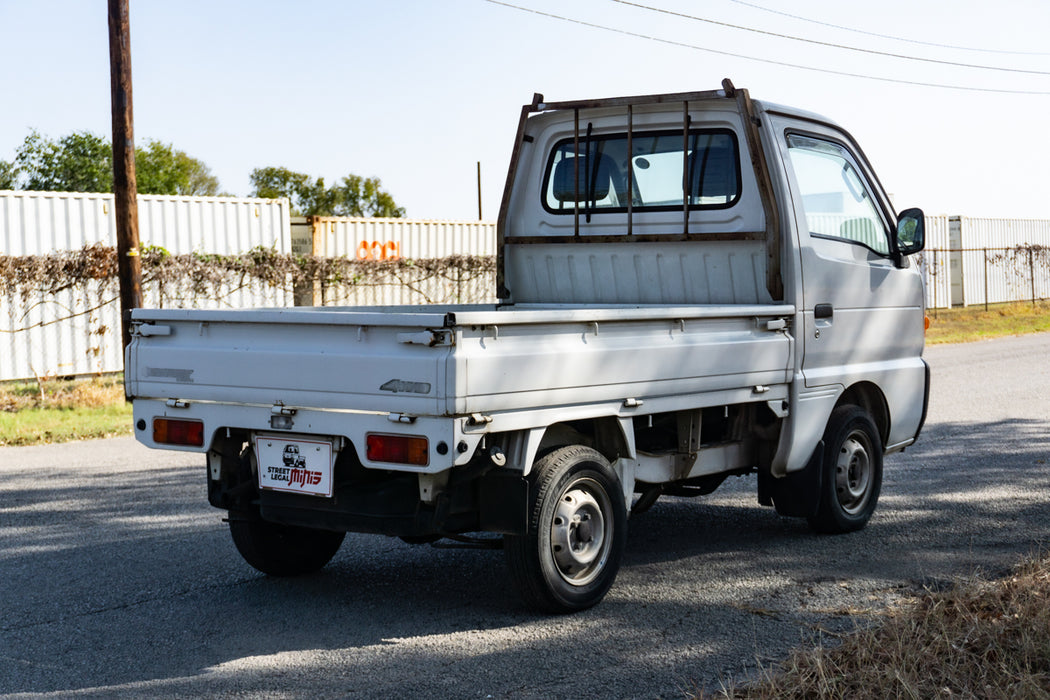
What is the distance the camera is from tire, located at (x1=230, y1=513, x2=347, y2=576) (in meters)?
6.03

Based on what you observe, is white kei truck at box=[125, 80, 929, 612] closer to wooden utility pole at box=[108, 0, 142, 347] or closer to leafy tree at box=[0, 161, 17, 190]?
wooden utility pole at box=[108, 0, 142, 347]

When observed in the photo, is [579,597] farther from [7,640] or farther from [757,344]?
[7,640]

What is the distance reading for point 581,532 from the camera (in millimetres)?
5438

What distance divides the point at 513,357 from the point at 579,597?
121 cm

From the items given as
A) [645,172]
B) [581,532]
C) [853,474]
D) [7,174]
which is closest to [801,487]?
[853,474]

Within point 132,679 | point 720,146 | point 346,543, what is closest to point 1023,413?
point 720,146

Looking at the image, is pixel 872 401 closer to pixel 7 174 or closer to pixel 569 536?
pixel 569 536

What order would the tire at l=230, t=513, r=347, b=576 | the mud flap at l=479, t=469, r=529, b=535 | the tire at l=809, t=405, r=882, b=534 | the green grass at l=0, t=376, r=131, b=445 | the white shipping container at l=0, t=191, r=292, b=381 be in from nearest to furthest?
the mud flap at l=479, t=469, r=529, b=535
the tire at l=230, t=513, r=347, b=576
the tire at l=809, t=405, r=882, b=534
the green grass at l=0, t=376, r=131, b=445
the white shipping container at l=0, t=191, r=292, b=381

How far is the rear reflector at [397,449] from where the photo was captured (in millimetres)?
4816

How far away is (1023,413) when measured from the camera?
12359mm

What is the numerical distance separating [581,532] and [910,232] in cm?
327

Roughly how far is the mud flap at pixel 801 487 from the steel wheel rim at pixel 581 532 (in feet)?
5.40

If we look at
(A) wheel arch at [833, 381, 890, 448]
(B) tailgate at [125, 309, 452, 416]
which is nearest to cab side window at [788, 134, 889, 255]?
(A) wheel arch at [833, 381, 890, 448]

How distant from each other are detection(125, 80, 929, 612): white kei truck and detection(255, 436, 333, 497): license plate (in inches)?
0.4
